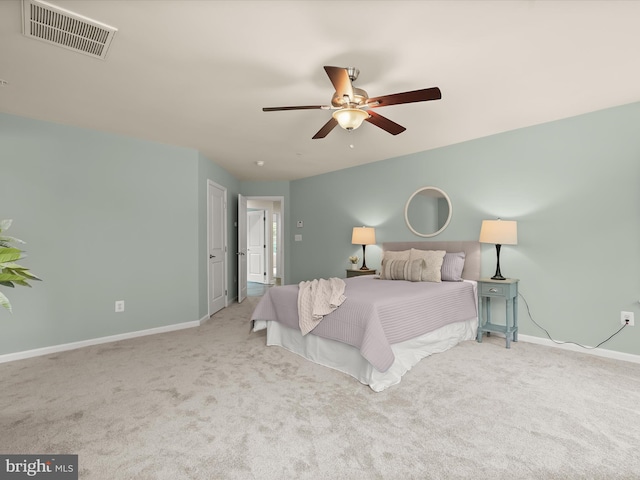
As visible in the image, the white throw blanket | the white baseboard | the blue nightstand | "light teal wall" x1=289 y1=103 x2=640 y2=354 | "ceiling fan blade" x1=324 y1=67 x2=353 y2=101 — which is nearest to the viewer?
"ceiling fan blade" x1=324 y1=67 x2=353 y2=101

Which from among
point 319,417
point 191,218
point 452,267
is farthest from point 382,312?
point 191,218

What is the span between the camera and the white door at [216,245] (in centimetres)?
484

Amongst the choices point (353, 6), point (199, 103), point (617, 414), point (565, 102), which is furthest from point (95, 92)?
point (617, 414)

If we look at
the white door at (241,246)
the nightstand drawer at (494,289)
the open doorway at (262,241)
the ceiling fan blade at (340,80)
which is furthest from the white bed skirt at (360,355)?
the open doorway at (262,241)

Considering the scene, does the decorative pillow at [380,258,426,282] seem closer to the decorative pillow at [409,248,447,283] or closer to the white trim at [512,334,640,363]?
the decorative pillow at [409,248,447,283]

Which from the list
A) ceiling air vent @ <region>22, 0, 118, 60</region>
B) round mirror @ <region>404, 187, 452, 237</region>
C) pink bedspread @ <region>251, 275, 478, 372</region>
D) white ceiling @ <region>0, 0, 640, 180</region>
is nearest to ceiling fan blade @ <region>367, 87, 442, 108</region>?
white ceiling @ <region>0, 0, 640, 180</region>

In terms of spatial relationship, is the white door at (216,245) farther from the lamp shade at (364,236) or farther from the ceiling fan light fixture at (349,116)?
the ceiling fan light fixture at (349,116)

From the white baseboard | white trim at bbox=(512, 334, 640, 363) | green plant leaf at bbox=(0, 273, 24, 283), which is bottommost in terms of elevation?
the white baseboard

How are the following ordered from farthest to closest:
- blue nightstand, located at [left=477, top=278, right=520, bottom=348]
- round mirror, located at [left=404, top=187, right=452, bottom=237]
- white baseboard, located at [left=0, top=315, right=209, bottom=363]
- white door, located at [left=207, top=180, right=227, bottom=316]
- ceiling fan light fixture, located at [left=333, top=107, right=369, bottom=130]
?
white door, located at [left=207, top=180, right=227, bottom=316] → round mirror, located at [left=404, top=187, right=452, bottom=237] → blue nightstand, located at [left=477, top=278, right=520, bottom=348] → white baseboard, located at [left=0, top=315, right=209, bottom=363] → ceiling fan light fixture, located at [left=333, top=107, right=369, bottom=130]

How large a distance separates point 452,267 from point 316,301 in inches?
72.3

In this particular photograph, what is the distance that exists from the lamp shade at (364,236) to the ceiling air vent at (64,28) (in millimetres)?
3626

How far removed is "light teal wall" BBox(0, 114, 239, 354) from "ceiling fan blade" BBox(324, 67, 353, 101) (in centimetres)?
283

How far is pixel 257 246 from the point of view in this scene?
8.77m

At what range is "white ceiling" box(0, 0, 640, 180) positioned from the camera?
1.76m
